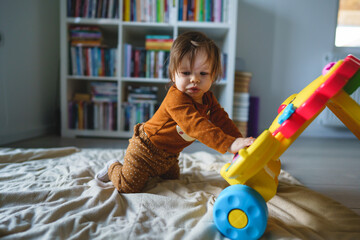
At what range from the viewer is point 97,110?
2.10m

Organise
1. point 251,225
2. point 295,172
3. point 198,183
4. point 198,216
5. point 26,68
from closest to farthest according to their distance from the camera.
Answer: point 251,225, point 198,216, point 198,183, point 295,172, point 26,68

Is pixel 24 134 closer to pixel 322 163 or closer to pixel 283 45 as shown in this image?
pixel 322 163

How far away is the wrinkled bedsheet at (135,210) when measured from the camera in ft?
1.93

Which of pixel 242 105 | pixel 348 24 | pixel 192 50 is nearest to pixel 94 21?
pixel 242 105

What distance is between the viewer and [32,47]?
1.94 m

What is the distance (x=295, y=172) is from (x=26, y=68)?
1938mm

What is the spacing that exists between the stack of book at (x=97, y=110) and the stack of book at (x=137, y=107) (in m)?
0.10

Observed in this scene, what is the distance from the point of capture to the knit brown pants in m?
0.83

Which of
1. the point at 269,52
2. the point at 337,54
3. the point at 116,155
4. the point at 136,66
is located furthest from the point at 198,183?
the point at 337,54

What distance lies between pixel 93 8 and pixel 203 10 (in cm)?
88

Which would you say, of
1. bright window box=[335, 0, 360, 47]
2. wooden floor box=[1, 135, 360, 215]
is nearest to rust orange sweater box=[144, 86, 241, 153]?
wooden floor box=[1, 135, 360, 215]

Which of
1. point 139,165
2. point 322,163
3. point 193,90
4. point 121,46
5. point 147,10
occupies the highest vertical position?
point 147,10

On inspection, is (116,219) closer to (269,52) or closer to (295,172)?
(295,172)

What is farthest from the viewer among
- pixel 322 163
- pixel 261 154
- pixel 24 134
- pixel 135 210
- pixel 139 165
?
pixel 24 134
